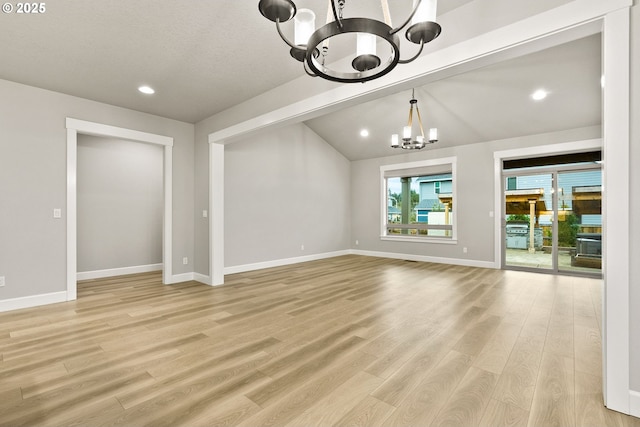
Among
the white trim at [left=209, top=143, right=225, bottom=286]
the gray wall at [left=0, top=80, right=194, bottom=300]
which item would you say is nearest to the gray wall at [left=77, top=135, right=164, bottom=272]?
the gray wall at [left=0, top=80, right=194, bottom=300]

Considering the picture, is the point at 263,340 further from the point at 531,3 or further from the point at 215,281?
the point at 531,3

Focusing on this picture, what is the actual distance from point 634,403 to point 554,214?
504cm

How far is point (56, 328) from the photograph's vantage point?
9.82 ft

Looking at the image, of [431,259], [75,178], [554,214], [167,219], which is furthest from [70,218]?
[554,214]

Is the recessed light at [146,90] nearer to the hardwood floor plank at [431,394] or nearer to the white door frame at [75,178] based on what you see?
the white door frame at [75,178]

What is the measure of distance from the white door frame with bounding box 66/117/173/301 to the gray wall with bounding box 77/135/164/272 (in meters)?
0.93

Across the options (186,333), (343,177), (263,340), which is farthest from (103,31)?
(343,177)

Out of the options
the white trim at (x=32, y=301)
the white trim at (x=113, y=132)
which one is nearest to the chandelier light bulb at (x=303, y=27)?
the white trim at (x=113, y=132)

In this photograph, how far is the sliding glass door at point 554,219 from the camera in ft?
17.7

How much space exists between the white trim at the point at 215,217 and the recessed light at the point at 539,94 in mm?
5227

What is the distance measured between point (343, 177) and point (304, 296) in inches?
192

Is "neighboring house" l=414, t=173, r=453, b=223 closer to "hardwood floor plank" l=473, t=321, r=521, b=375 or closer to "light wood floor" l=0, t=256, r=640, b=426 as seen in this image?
"light wood floor" l=0, t=256, r=640, b=426

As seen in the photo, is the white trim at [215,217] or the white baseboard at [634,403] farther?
the white trim at [215,217]

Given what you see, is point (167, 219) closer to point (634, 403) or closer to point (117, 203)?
point (117, 203)
